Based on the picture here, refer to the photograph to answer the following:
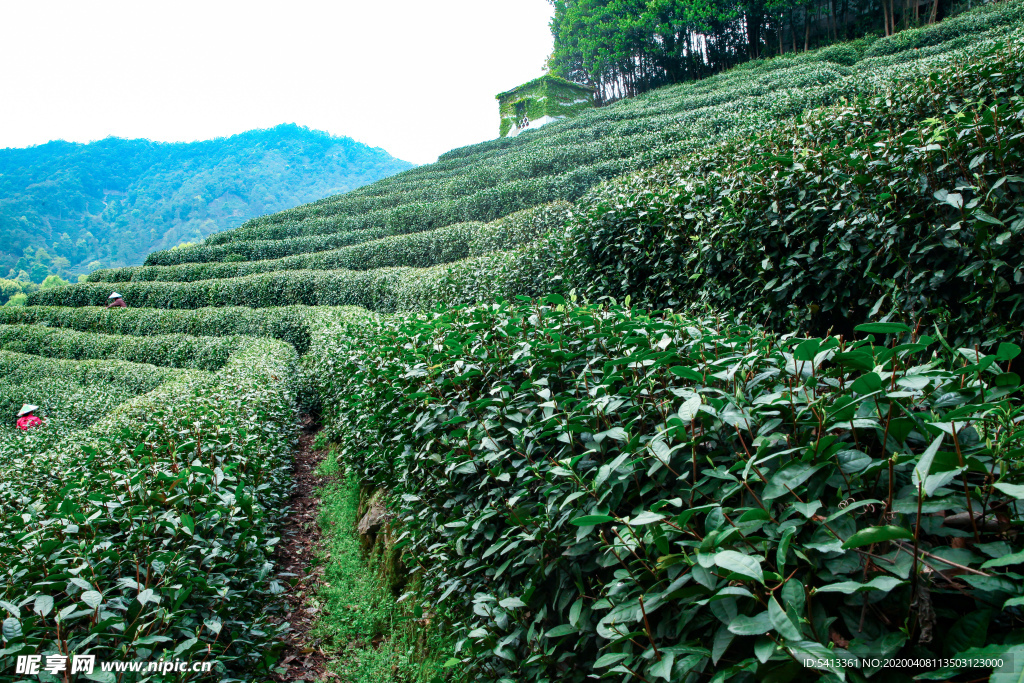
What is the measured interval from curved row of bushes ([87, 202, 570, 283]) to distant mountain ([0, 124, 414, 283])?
169ft

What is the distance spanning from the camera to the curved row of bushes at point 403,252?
986cm

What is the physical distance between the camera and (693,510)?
3.57ft

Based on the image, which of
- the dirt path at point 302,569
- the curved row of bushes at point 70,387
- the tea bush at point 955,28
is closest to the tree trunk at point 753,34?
the tea bush at point 955,28

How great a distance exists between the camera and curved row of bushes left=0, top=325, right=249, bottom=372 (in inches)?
445

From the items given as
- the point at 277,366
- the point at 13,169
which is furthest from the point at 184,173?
the point at 277,366

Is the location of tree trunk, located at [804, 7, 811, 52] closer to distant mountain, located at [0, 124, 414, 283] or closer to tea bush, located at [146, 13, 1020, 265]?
tea bush, located at [146, 13, 1020, 265]

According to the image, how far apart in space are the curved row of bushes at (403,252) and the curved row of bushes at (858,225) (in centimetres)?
452

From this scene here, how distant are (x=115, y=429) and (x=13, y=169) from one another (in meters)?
113

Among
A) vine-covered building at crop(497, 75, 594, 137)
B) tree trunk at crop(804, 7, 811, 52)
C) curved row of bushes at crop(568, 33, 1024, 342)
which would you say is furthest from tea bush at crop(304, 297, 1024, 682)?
vine-covered building at crop(497, 75, 594, 137)

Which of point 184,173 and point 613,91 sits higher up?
point 184,173

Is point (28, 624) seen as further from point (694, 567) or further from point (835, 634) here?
point (835, 634)

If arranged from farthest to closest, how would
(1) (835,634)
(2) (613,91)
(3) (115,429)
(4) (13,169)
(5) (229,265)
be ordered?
(4) (13,169) < (2) (613,91) < (5) (229,265) < (3) (115,429) < (1) (835,634)

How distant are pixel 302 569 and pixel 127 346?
43.1 ft

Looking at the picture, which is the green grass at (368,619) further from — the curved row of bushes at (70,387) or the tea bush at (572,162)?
the tea bush at (572,162)
